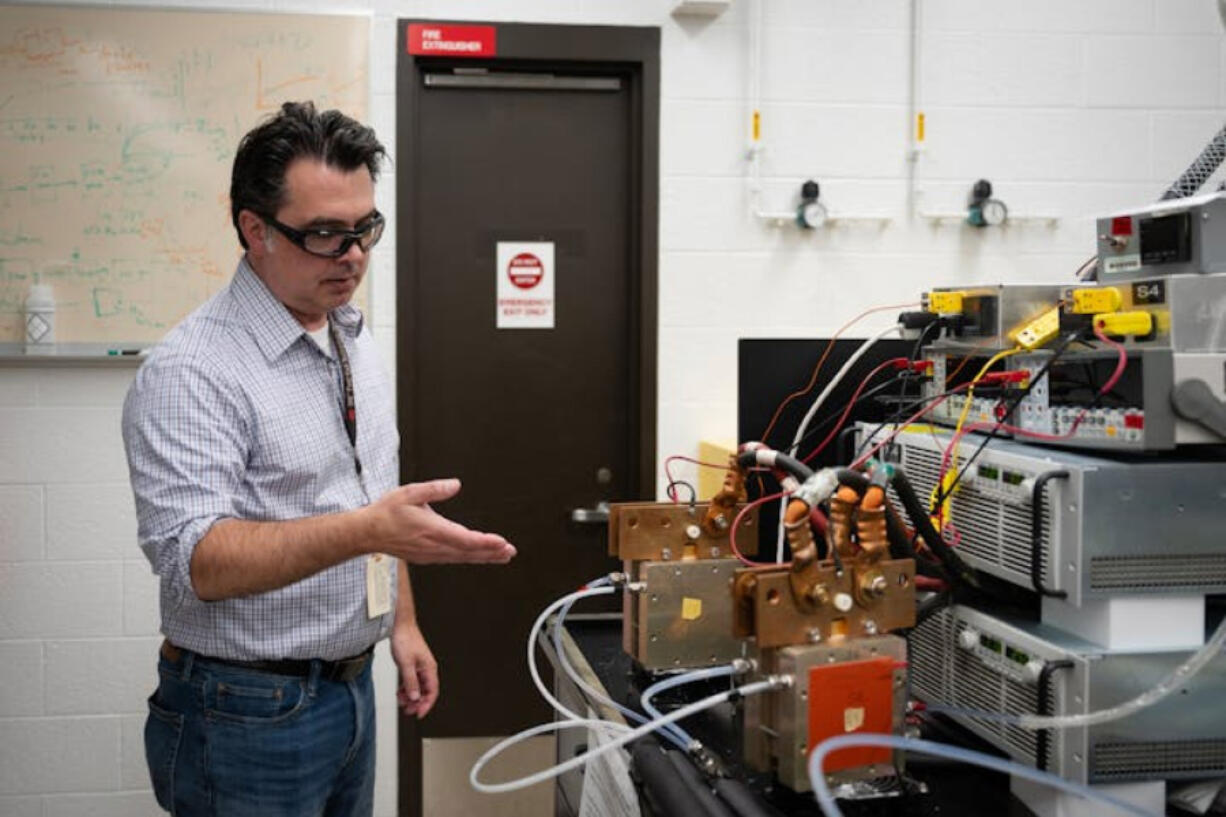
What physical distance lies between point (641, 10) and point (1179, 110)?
1577 mm

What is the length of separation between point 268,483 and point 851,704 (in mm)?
935

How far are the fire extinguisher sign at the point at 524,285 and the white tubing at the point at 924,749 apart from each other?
206 cm

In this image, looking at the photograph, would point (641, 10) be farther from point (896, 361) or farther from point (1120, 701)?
point (1120, 701)

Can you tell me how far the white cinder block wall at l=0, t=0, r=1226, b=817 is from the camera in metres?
3.05

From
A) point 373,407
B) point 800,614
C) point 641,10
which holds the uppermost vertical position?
A: point 641,10

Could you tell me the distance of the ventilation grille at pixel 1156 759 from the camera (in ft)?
4.44

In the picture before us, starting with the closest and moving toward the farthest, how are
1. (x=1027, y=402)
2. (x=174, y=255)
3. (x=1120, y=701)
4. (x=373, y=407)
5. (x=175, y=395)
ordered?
(x=1120, y=701) < (x=1027, y=402) < (x=175, y=395) < (x=373, y=407) < (x=174, y=255)

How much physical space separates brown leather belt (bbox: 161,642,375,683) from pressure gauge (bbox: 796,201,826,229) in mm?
1815

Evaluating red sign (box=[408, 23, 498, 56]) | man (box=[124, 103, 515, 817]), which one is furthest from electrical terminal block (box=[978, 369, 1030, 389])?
red sign (box=[408, 23, 498, 56])

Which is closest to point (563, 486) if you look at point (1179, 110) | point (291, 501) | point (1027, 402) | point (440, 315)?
point (440, 315)

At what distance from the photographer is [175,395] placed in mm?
1718

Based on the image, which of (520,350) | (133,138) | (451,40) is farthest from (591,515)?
(133,138)

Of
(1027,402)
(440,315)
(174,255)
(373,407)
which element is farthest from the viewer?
(440,315)

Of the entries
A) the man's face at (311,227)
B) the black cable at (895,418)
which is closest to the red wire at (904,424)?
the black cable at (895,418)
